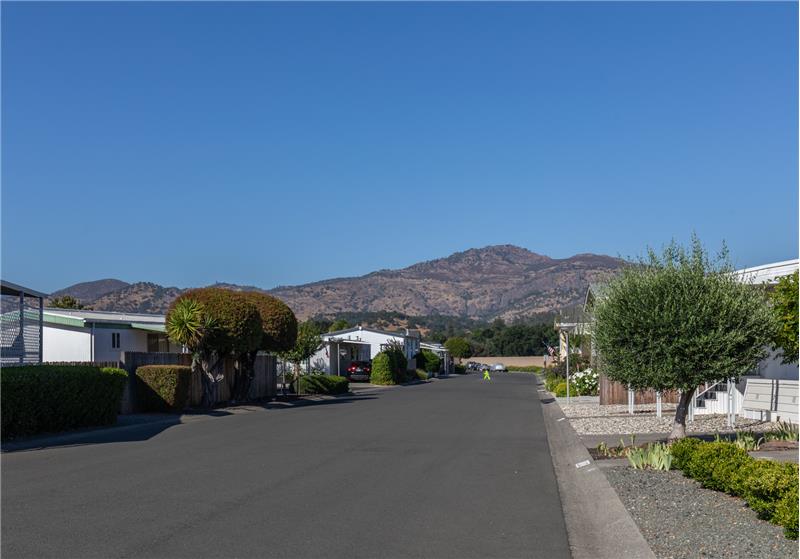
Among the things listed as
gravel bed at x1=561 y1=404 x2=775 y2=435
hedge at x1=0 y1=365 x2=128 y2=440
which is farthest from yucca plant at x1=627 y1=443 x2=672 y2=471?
hedge at x1=0 y1=365 x2=128 y2=440

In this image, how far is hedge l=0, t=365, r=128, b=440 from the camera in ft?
60.6

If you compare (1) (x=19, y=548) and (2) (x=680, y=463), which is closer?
(1) (x=19, y=548)

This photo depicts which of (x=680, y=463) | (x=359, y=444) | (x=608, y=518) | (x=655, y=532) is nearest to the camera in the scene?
(x=655, y=532)

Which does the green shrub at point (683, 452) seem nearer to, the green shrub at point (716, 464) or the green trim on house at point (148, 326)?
the green shrub at point (716, 464)

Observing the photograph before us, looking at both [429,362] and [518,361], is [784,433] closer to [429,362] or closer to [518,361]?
[429,362]

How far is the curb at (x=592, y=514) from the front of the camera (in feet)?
27.7

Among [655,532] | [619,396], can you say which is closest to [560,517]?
[655,532]

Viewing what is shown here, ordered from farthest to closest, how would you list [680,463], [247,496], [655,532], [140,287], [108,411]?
[140,287] < [108,411] < [680,463] < [247,496] < [655,532]

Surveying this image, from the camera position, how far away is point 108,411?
22484 millimetres

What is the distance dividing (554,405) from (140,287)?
134494 millimetres

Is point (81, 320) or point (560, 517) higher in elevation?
point (81, 320)

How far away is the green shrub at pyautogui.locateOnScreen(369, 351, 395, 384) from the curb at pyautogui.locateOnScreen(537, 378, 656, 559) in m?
42.7

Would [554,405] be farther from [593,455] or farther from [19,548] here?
[19,548]

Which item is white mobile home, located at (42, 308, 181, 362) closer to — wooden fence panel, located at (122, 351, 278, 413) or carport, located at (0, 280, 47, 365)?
wooden fence panel, located at (122, 351, 278, 413)
